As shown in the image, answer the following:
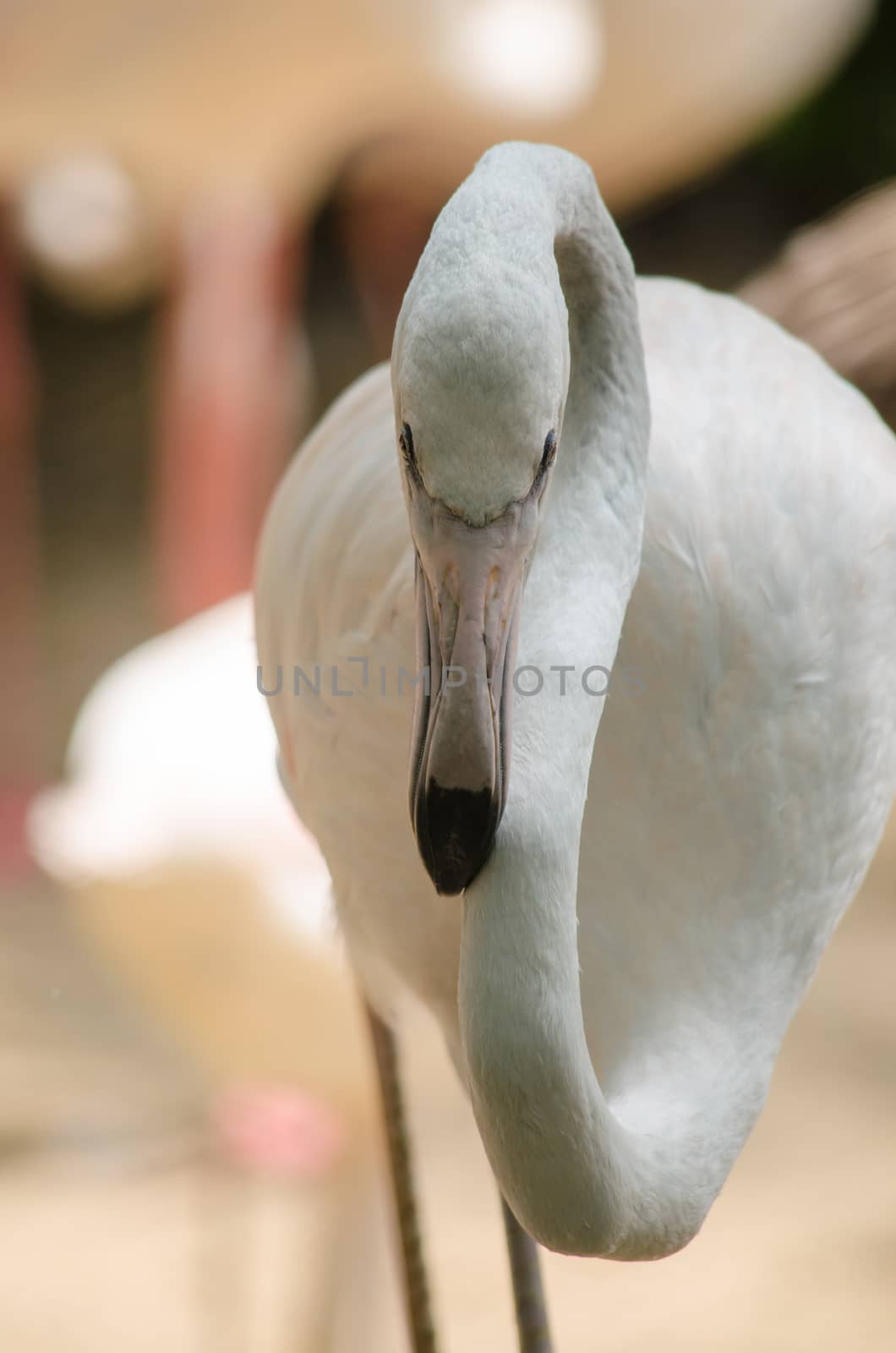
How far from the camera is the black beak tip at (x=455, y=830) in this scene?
696 mm

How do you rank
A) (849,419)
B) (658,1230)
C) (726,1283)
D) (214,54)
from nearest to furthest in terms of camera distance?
(658,1230)
(849,419)
(726,1283)
(214,54)

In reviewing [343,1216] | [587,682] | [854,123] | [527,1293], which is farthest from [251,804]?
[854,123]

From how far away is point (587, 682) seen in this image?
2.62 ft

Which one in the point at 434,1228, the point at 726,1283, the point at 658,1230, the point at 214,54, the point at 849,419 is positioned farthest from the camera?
the point at 214,54

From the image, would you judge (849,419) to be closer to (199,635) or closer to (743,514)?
(743,514)

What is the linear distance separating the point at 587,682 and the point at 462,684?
0.12 m

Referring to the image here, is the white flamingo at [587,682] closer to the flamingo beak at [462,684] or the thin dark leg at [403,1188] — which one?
the flamingo beak at [462,684]

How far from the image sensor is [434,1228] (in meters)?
2.16

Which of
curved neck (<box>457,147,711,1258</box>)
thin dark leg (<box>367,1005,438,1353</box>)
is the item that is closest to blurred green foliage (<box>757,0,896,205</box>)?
thin dark leg (<box>367,1005,438,1353</box>)

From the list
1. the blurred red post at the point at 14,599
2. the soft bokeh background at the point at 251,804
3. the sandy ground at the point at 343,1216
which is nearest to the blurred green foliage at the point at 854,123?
the soft bokeh background at the point at 251,804

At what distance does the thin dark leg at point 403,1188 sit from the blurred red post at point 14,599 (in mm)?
1782

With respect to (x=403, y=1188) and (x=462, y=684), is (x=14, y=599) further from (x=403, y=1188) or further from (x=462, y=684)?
(x=462, y=684)

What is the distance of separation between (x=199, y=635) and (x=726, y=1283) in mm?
976

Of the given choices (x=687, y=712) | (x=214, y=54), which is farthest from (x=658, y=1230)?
(x=214, y=54)
